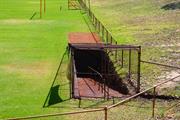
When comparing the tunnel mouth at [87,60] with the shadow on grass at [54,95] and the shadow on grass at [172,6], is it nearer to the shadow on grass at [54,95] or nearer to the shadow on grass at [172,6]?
the shadow on grass at [54,95]

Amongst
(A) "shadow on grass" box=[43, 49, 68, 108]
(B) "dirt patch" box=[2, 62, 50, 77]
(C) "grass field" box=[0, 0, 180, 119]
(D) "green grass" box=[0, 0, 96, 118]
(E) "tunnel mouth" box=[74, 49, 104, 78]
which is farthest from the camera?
(E) "tunnel mouth" box=[74, 49, 104, 78]

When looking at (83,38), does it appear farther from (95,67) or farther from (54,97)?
(54,97)

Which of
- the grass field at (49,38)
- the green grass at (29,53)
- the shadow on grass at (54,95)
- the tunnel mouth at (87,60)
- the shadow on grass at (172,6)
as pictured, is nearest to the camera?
the shadow on grass at (54,95)

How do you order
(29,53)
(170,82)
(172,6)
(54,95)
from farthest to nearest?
(172,6), (29,53), (170,82), (54,95)

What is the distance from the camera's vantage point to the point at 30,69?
32.8 m

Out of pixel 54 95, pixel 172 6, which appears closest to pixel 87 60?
pixel 54 95

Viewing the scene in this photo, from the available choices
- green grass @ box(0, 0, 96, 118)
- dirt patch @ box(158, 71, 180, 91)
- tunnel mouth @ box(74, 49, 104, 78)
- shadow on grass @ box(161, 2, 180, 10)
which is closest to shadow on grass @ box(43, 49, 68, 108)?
green grass @ box(0, 0, 96, 118)

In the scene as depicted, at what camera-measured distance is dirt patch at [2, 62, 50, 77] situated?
104 feet

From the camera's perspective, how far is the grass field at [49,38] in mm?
26188

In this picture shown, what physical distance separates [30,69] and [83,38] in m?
13.8

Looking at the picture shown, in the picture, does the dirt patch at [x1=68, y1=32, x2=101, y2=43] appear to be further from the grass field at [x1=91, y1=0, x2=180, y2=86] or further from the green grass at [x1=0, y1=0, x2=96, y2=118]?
the grass field at [x1=91, y1=0, x2=180, y2=86]

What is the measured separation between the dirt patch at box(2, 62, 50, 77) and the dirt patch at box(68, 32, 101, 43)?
9259 mm

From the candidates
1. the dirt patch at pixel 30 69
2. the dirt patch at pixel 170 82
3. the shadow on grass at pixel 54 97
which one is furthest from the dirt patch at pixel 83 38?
the shadow on grass at pixel 54 97

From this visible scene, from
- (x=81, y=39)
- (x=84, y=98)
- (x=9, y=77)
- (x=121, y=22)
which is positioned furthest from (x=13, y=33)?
(x=84, y=98)
